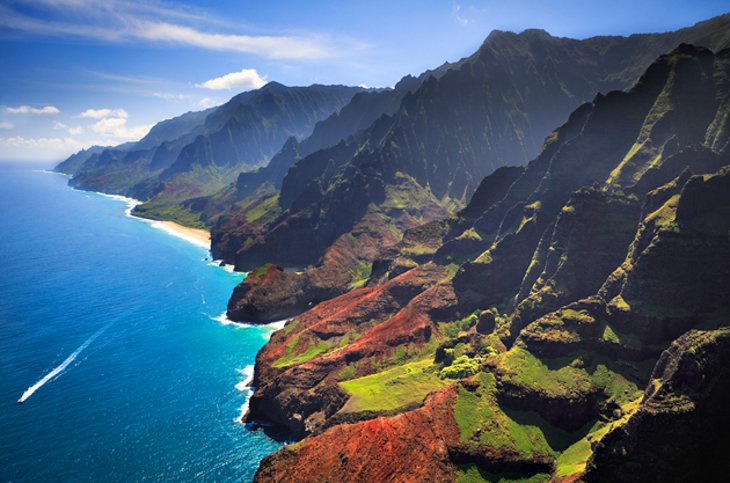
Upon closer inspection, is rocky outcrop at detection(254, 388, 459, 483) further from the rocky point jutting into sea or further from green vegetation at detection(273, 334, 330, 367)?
green vegetation at detection(273, 334, 330, 367)

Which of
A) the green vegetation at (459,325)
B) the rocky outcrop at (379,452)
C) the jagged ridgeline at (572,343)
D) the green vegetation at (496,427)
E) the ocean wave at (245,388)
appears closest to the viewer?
the jagged ridgeline at (572,343)

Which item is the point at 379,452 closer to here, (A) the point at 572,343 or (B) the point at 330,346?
(A) the point at 572,343

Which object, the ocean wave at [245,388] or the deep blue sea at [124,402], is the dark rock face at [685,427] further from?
the ocean wave at [245,388]

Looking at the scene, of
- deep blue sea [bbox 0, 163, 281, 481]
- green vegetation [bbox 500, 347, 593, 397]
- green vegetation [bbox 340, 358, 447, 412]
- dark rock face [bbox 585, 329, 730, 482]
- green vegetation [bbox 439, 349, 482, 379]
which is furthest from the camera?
green vegetation [bbox 439, 349, 482, 379]

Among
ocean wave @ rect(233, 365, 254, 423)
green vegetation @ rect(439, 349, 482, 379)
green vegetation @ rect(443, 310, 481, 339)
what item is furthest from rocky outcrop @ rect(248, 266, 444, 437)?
green vegetation @ rect(439, 349, 482, 379)

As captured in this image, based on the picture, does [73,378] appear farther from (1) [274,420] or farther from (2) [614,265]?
(2) [614,265]

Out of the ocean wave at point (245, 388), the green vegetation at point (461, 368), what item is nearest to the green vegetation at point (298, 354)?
the ocean wave at point (245, 388)

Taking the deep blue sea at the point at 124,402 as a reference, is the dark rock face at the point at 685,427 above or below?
above
